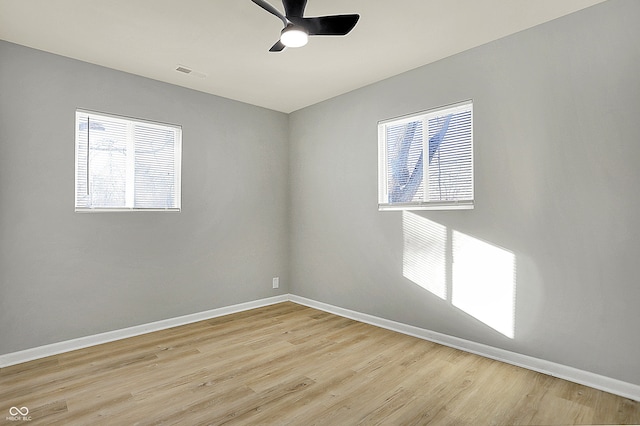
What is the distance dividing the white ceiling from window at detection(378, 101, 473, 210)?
1.80 ft

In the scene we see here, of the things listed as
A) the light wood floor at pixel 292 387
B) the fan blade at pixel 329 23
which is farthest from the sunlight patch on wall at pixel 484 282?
the fan blade at pixel 329 23

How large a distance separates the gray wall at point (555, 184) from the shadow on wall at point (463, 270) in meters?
0.05

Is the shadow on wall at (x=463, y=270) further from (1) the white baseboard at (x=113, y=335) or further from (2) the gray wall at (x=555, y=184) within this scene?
(1) the white baseboard at (x=113, y=335)

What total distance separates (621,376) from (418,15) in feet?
9.43

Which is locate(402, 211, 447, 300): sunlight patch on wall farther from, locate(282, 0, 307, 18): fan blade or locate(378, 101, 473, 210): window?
locate(282, 0, 307, 18): fan blade

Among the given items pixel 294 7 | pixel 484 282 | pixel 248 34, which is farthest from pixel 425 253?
pixel 248 34

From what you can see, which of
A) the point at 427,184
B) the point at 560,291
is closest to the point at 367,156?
the point at 427,184

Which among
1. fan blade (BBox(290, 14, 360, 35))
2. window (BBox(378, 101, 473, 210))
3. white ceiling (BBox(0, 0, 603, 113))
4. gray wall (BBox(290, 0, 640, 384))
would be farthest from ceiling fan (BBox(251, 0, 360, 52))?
window (BBox(378, 101, 473, 210))

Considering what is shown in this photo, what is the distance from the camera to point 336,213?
4344 mm

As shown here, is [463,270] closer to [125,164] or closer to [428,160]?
[428,160]

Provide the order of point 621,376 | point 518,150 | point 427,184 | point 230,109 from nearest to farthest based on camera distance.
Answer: point 621,376, point 518,150, point 427,184, point 230,109

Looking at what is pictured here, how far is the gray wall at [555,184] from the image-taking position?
2.32 meters

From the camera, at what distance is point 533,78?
2.71 metres

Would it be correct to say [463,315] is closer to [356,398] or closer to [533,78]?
[356,398]
